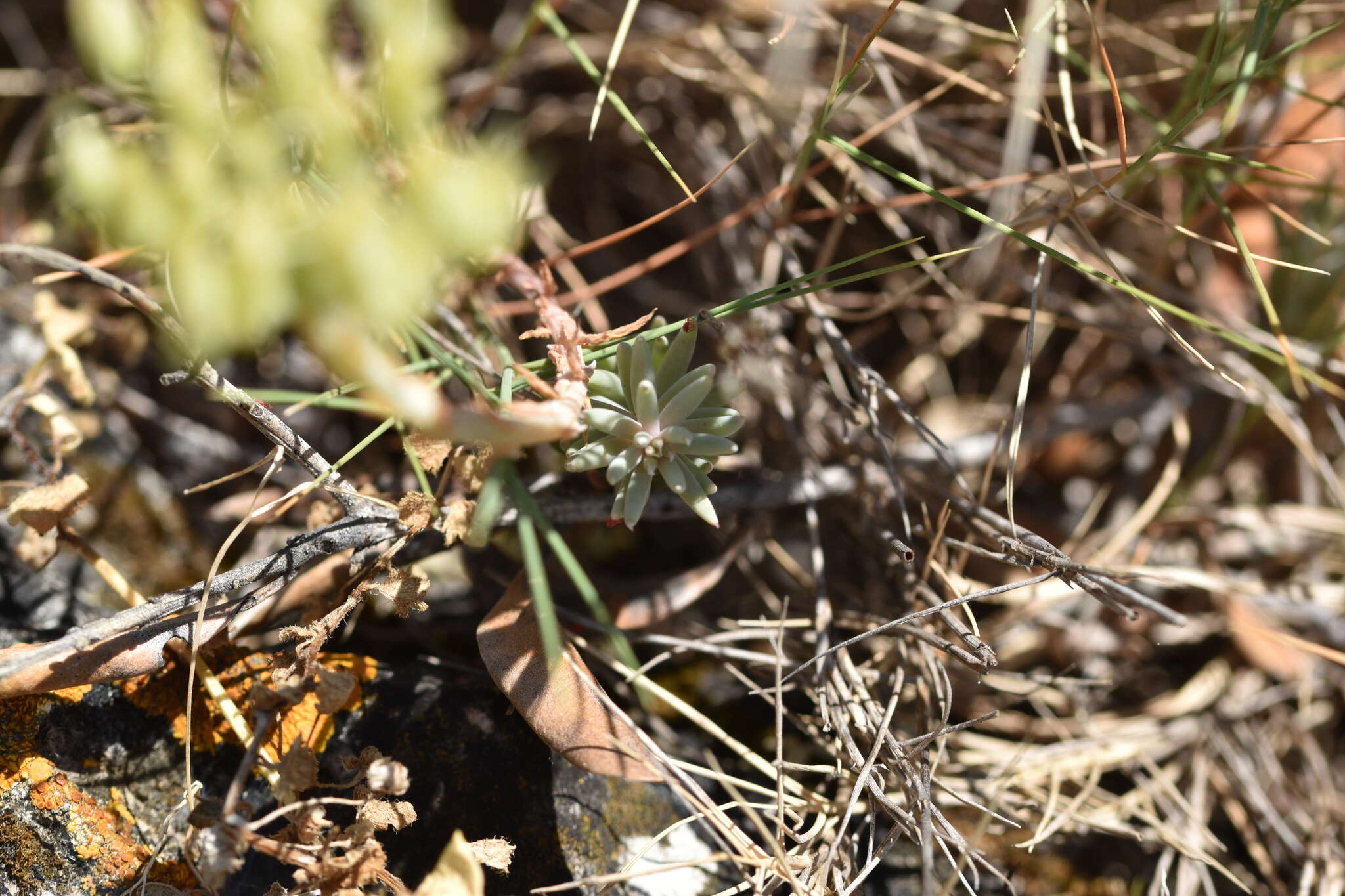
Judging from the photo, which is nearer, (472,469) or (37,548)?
(472,469)

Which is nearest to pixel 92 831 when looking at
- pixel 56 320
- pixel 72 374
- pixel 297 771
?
pixel 297 771

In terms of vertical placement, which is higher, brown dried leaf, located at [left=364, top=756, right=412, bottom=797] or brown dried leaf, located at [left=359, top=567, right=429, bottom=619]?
brown dried leaf, located at [left=359, top=567, right=429, bottom=619]

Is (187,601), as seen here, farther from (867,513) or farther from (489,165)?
(867,513)

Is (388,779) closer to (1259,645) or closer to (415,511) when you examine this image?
(415,511)

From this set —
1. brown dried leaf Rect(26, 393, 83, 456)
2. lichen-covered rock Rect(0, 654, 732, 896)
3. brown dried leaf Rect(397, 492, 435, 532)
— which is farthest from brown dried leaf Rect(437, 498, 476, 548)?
brown dried leaf Rect(26, 393, 83, 456)

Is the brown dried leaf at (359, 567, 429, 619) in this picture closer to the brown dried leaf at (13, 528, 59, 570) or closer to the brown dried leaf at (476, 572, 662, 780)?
the brown dried leaf at (476, 572, 662, 780)

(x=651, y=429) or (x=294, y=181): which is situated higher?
(x=294, y=181)

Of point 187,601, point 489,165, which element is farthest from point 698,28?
point 187,601
